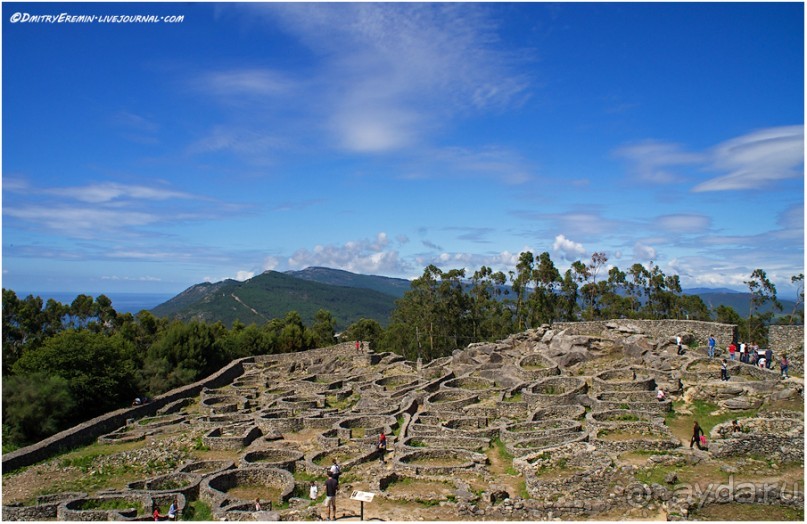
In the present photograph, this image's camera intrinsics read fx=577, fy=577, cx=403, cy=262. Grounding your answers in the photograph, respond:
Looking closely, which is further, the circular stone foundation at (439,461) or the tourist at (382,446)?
the tourist at (382,446)

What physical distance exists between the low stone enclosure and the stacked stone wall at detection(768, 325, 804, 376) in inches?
138

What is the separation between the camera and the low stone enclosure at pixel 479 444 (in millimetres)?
16906

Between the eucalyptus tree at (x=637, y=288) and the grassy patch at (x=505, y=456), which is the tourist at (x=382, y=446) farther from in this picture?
the eucalyptus tree at (x=637, y=288)

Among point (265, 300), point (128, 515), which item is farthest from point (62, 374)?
point (265, 300)

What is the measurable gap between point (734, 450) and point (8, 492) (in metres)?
28.9

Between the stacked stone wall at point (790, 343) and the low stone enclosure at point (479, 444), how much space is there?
3494 millimetres

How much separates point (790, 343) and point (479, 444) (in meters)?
19.4

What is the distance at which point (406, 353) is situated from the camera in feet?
229

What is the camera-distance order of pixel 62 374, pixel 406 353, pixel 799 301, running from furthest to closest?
pixel 406 353 → pixel 799 301 → pixel 62 374

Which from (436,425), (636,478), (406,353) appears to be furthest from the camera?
(406,353)

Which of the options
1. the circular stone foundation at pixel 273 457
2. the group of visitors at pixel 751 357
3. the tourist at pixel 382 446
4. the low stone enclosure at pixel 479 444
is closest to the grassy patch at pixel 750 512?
the low stone enclosure at pixel 479 444

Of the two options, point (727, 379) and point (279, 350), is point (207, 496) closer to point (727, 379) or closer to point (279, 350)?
point (727, 379)

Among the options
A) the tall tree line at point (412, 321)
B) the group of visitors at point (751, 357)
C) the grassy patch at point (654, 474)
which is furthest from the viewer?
the tall tree line at point (412, 321)

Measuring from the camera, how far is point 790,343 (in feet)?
104
